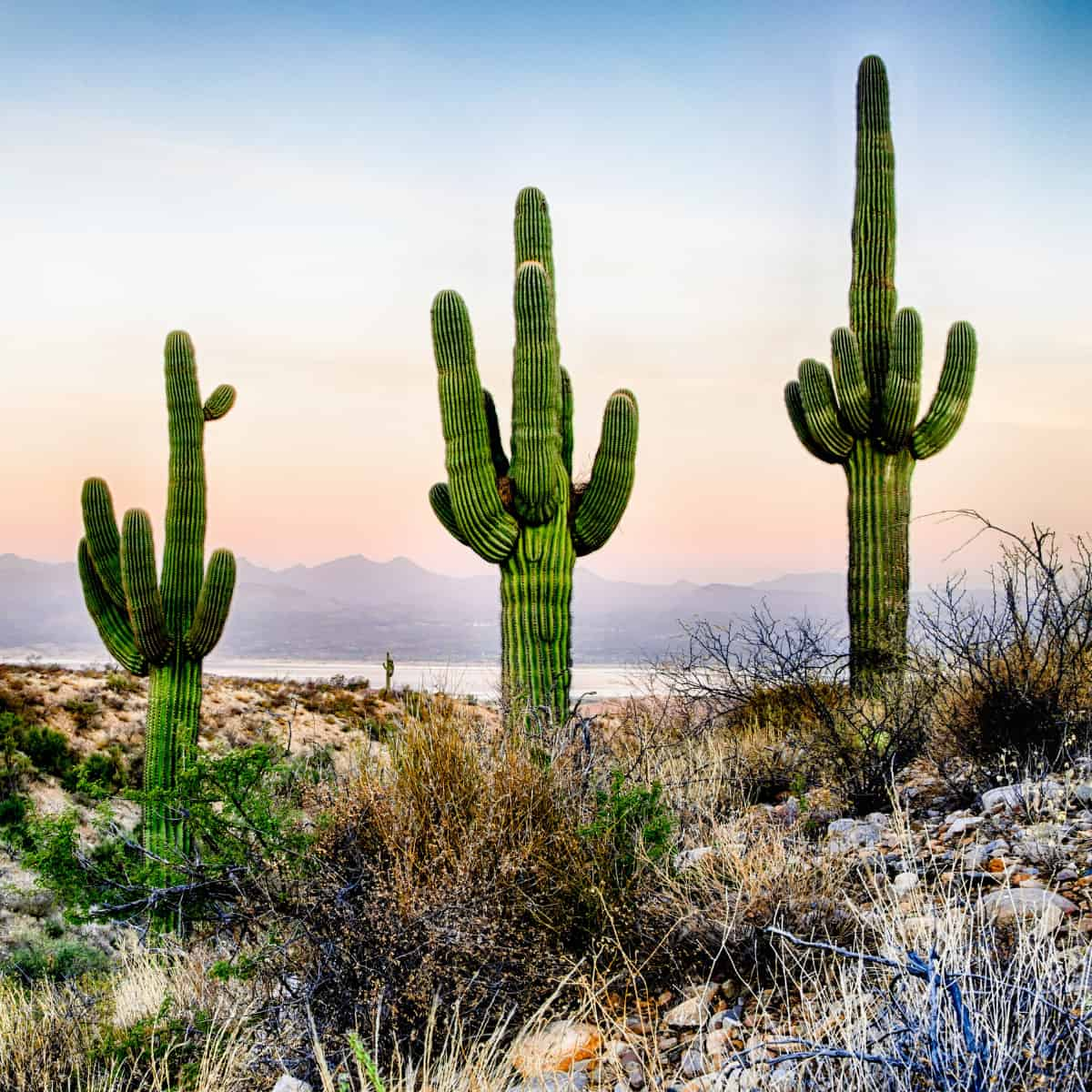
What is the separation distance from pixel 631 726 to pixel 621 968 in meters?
4.92

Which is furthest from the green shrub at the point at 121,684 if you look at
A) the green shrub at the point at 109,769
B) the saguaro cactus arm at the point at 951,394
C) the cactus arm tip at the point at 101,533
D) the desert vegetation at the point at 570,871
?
the saguaro cactus arm at the point at 951,394

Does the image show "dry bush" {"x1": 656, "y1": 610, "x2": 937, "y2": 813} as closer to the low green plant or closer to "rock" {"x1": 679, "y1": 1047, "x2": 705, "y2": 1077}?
the low green plant

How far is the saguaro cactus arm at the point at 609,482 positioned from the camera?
36.4ft

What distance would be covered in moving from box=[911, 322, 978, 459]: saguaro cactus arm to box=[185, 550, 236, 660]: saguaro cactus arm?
818 cm

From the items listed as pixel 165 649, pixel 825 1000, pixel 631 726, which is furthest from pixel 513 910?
pixel 165 649

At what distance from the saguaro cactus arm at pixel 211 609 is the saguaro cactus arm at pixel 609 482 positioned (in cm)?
368

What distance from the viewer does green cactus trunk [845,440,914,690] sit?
12070mm

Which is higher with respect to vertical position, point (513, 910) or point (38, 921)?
point (513, 910)

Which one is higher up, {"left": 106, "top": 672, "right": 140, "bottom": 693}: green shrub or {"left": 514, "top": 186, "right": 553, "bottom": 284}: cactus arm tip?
{"left": 514, "top": 186, "right": 553, "bottom": 284}: cactus arm tip

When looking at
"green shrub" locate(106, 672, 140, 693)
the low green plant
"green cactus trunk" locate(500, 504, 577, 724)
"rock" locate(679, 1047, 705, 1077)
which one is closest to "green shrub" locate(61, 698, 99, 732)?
"green shrub" locate(106, 672, 140, 693)

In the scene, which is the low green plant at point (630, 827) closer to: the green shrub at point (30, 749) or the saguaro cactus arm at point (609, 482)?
the saguaro cactus arm at point (609, 482)

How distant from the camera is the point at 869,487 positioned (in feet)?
41.5

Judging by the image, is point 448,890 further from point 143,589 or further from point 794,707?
point 143,589

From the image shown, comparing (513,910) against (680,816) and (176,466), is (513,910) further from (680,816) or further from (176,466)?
(176,466)
